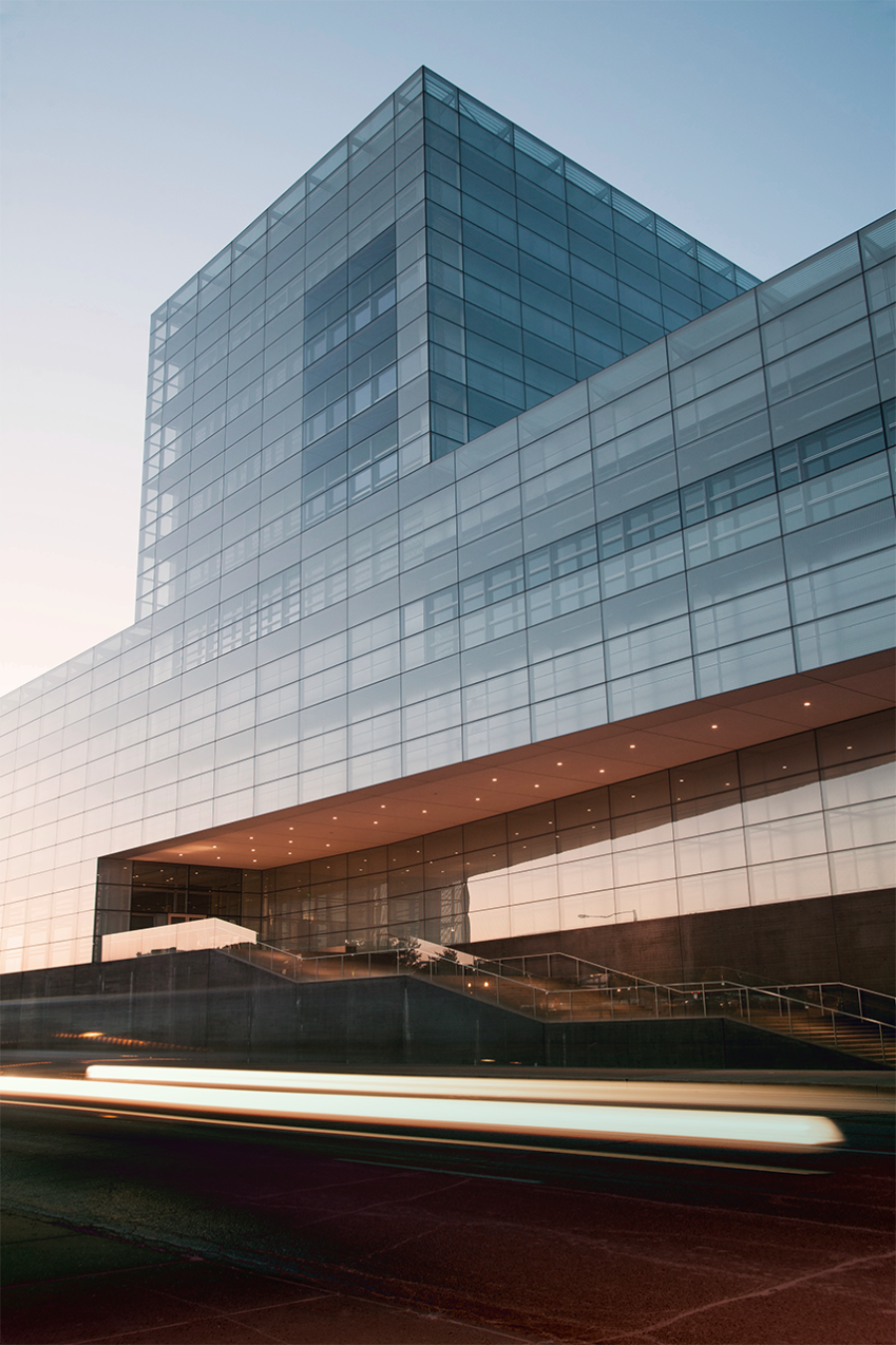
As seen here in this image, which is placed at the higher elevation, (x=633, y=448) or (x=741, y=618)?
A: (x=633, y=448)

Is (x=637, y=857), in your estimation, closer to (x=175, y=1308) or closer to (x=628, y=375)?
(x=628, y=375)

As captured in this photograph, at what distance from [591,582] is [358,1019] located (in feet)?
52.9

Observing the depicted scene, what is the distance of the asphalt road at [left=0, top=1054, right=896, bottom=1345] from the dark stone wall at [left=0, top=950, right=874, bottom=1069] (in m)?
13.5

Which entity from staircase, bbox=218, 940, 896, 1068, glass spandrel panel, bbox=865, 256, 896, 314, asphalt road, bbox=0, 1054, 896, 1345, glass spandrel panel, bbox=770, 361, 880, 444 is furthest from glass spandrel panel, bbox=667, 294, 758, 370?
asphalt road, bbox=0, 1054, 896, 1345

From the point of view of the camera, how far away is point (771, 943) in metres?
30.2

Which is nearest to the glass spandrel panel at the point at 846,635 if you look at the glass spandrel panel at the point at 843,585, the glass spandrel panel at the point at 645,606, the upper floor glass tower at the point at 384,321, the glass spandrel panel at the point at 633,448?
the glass spandrel panel at the point at 843,585

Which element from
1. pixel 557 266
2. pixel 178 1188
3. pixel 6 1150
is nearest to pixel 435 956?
pixel 6 1150

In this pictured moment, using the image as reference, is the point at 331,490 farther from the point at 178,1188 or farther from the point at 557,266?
the point at 178,1188

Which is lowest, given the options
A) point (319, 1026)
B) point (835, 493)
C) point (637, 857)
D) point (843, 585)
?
point (319, 1026)

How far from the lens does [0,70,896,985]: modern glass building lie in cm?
2680

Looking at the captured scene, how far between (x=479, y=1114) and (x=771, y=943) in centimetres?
1845

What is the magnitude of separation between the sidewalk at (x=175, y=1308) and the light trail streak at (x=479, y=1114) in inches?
239

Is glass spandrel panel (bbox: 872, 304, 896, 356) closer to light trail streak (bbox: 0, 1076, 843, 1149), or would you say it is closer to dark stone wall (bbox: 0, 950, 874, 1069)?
dark stone wall (bbox: 0, 950, 874, 1069)

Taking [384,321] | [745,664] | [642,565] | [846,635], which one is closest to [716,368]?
[642,565]
